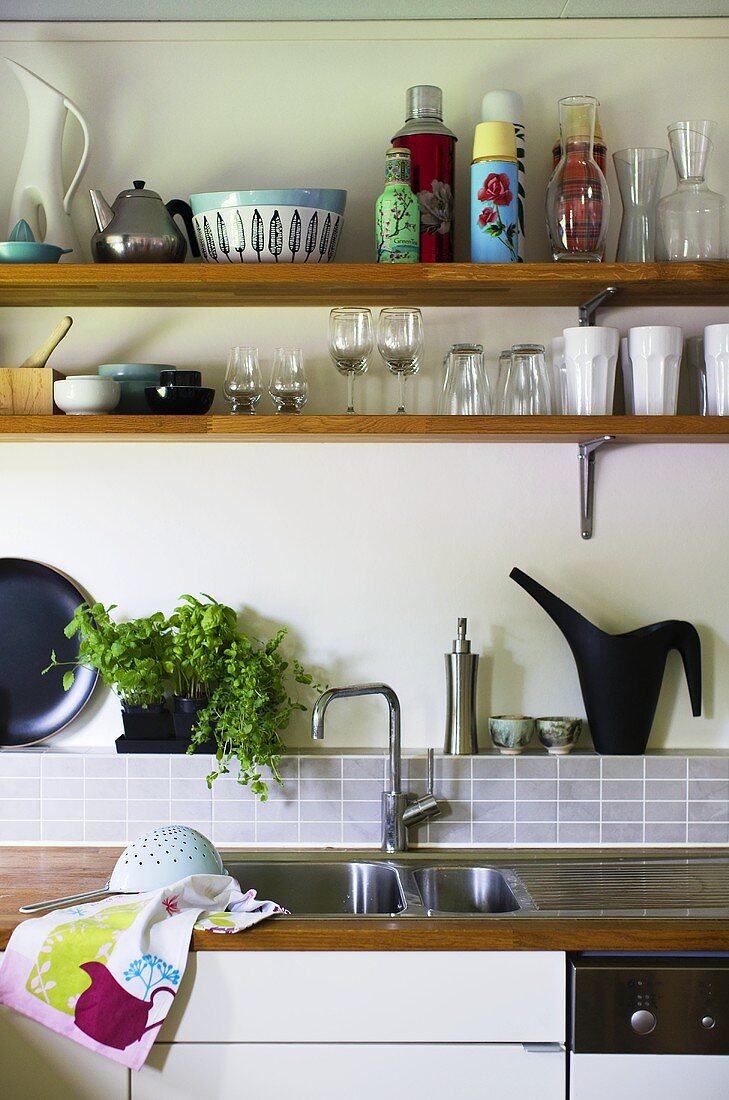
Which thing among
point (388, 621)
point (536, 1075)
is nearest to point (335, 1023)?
point (536, 1075)

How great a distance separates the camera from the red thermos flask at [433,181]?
7.13 feet

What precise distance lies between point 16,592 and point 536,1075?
1.41 meters

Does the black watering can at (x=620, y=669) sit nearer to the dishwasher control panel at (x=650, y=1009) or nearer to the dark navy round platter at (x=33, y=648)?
the dishwasher control panel at (x=650, y=1009)

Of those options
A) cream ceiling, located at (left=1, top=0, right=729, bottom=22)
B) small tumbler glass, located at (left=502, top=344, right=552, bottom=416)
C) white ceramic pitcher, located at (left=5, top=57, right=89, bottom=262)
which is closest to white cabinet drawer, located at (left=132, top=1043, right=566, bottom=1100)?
small tumbler glass, located at (left=502, top=344, right=552, bottom=416)

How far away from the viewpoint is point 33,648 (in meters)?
2.37

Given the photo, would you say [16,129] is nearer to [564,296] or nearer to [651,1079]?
[564,296]

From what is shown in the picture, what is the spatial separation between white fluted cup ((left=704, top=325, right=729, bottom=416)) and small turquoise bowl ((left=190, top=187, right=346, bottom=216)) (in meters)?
0.78

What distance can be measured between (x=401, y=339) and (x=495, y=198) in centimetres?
33

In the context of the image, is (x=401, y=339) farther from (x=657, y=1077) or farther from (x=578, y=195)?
(x=657, y=1077)

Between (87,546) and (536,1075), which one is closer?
(536,1075)

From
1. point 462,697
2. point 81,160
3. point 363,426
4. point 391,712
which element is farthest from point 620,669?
point 81,160

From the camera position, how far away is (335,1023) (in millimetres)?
1768

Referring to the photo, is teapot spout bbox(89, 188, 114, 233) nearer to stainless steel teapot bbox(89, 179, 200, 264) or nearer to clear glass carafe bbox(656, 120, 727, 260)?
stainless steel teapot bbox(89, 179, 200, 264)

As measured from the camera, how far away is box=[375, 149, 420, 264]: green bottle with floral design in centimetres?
212
